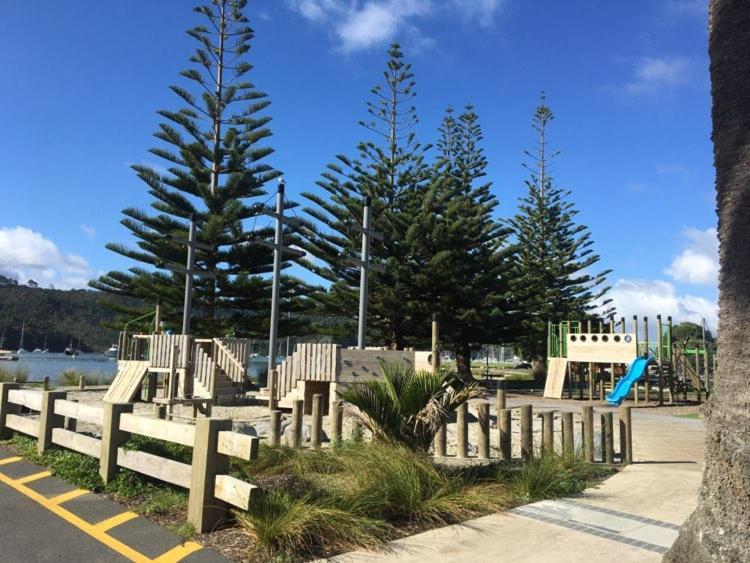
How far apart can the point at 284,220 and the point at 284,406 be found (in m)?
5.05

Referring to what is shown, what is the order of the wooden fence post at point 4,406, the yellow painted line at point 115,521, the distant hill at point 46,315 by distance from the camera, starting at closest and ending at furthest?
1. the yellow painted line at point 115,521
2. the wooden fence post at point 4,406
3. the distant hill at point 46,315

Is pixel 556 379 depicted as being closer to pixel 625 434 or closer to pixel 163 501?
pixel 625 434

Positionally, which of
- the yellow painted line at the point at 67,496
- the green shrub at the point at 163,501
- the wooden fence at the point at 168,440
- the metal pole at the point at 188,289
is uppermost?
the metal pole at the point at 188,289

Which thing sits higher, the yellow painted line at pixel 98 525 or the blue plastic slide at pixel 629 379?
the blue plastic slide at pixel 629 379

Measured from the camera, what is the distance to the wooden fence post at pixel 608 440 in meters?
7.12

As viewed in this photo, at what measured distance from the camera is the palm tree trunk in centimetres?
295

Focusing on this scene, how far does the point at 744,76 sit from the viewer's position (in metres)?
3.24

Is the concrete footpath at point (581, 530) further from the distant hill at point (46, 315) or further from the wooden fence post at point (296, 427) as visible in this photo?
the distant hill at point (46, 315)

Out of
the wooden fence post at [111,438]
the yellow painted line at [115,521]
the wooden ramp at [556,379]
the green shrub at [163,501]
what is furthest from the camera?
the wooden ramp at [556,379]

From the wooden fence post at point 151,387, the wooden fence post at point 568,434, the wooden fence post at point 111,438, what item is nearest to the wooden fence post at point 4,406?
the wooden fence post at point 111,438

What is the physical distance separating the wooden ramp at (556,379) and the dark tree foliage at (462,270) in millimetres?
5880

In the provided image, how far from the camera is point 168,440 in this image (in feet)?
16.5

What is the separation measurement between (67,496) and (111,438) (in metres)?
0.59

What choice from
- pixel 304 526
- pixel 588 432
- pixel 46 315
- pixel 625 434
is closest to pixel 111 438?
pixel 304 526
